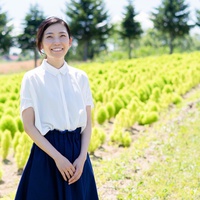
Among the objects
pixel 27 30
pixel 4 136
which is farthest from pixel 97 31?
pixel 4 136

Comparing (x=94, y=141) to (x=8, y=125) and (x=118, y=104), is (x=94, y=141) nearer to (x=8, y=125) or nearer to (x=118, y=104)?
(x=8, y=125)

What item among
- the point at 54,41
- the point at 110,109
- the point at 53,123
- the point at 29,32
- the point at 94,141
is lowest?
the point at 94,141

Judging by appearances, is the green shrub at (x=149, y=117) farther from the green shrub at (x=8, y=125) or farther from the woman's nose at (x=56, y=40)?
the woman's nose at (x=56, y=40)

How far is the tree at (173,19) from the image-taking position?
2986cm

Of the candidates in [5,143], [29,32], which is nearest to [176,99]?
[5,143]

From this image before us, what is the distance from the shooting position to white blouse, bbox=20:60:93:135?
203cm

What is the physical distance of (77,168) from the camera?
2.04 m

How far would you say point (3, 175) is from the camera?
4.37 metres

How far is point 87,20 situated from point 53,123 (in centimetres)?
2816

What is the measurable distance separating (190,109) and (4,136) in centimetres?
350

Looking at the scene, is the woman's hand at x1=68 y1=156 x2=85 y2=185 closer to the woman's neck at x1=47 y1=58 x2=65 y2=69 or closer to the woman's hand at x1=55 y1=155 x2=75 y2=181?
the woman's hand at x1=55 y1=155 x2=75 y2=181

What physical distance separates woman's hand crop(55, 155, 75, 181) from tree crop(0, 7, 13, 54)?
26009 mm

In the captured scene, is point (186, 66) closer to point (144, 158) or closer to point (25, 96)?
point (144, 158)

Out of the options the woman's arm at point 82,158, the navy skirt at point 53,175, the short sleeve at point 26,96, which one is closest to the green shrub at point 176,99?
the woman's arm at point 82,158
